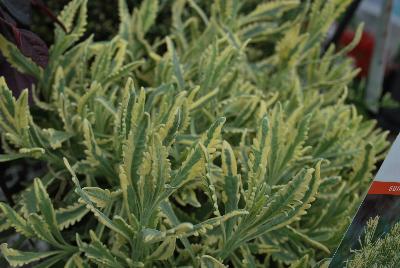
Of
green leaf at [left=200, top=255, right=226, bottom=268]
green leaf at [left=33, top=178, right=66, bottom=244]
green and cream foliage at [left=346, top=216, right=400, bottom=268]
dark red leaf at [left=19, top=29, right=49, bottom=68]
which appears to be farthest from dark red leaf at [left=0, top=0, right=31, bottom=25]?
green and cream foliage at [left=346, top=216, right=400, bottom=268]

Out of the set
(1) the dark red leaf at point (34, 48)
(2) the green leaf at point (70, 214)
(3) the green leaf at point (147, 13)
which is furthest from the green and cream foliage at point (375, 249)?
(3) the green leaf at point (147, 13)

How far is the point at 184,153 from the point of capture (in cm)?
115

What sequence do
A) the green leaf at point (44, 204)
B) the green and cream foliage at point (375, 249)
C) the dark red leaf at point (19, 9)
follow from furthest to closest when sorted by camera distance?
→ the dark red leaf at point (19, 9), the green leaf at point (44, 204), the green and cream foliage at point (375, 249)

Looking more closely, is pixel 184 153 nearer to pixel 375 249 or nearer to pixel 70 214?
pixel 70 214

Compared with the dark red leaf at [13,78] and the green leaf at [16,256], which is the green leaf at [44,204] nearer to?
the green leaf at [16,256]

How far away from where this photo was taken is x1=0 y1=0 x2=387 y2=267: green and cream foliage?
1.00m

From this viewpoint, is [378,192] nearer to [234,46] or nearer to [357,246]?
[357,246]

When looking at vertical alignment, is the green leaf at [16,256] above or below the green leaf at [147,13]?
below

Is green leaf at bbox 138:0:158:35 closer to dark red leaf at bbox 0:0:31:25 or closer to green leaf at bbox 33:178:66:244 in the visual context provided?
dark red leaf at bbox 0:0:31:25

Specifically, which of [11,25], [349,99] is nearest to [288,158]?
[11,25]

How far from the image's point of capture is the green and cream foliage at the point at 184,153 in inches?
39.5

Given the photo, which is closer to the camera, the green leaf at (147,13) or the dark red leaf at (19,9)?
the dark red leaf at (19,9)

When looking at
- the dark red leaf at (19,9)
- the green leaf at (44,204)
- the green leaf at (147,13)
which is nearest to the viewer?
the green leaf at (44,204)

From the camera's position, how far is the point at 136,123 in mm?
1026
